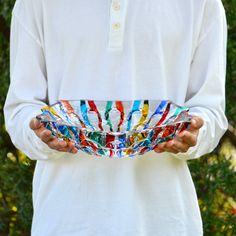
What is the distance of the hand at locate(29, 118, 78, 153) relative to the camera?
2.08 metres

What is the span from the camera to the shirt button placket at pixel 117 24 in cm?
226

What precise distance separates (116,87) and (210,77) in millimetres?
245

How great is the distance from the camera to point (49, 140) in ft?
6.91

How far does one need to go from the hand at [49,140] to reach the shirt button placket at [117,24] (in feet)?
0.95

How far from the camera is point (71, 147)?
2.08 m

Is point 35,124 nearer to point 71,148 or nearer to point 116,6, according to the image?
point 71,148

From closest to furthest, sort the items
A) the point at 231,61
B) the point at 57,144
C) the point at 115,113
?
the point at 57,144 < the point at 115,113 < the point at 231,61

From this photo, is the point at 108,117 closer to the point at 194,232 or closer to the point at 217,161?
the point at 194,232

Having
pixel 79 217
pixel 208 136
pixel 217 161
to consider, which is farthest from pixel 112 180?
pixel 217 161

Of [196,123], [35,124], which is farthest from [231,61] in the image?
[35,124]

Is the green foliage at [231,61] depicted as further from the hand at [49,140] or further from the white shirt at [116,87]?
the hand at [49,140]

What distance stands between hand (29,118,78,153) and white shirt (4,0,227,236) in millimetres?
73

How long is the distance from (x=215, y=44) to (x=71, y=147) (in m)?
0.51

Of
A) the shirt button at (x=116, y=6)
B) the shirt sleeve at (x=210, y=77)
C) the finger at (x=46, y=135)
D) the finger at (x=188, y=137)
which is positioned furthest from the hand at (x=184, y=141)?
the shirt button at (x=116, y=6)
